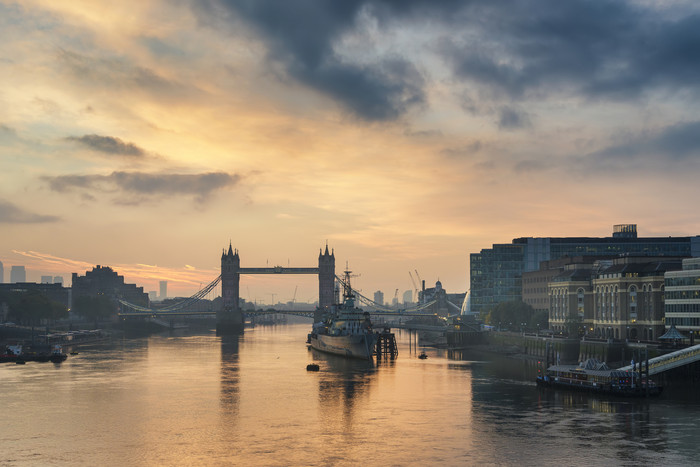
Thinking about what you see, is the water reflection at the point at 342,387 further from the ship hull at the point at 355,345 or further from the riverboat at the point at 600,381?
the riverboat at the point at 600,381

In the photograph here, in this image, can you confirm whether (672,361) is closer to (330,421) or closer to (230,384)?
(330,421)

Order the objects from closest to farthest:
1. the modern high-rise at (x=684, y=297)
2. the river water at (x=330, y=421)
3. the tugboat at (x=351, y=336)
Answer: the river water at (x=330, y=421) < the modern high-rise at (x=684, y=297) < the tugboat at (x=351, y=336)

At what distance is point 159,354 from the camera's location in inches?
7825

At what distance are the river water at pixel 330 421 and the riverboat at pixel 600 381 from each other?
7.48 ft

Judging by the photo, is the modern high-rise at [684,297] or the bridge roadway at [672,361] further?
the modern high-rise at [684,297]

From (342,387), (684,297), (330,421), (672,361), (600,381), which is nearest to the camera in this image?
(330,421)

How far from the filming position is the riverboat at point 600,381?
104750mm

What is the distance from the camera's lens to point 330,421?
8956 cm

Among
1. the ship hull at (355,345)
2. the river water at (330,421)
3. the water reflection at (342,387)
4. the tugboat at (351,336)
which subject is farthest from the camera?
the tugboat at (351,336)

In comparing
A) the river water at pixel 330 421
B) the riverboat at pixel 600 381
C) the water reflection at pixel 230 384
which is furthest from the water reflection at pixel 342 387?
the riverboat at pixel 600 381

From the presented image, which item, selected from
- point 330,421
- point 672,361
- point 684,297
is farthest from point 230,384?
point 684,297

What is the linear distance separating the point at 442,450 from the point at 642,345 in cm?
7078

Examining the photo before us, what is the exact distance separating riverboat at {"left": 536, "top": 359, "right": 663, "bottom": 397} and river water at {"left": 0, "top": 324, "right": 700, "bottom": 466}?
2280mm

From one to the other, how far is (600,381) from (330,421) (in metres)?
40.9
